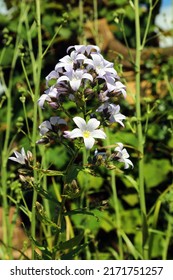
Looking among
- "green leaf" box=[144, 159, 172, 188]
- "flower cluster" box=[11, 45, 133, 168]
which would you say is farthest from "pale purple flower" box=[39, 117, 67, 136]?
"green leaf" box=[144, 159, 172, 188]

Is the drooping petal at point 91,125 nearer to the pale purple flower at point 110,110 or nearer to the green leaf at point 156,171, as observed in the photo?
the pale purple flower at point 110,110

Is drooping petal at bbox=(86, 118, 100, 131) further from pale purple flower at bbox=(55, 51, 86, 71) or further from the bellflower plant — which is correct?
pale purple flower at bbox=(55, 51, 86, 71)

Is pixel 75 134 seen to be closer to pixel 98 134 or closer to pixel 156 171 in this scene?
pixel 98 134

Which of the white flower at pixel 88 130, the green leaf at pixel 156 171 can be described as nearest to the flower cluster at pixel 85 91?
the white flower at pixel 88 130

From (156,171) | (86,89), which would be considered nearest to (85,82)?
(86,89)
